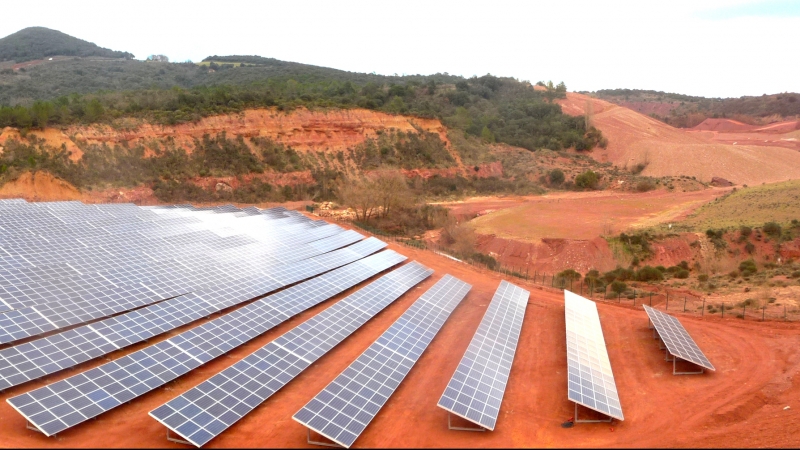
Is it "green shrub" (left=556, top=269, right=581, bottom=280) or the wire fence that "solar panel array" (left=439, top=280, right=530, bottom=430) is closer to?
the wire fence

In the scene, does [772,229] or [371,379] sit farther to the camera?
[772,229]

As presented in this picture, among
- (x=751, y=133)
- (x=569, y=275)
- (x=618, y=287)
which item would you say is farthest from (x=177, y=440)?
(x=751, y=133)

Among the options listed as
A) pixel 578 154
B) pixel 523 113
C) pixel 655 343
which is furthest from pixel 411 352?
pixel 523 113

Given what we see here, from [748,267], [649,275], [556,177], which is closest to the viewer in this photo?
[748,267]

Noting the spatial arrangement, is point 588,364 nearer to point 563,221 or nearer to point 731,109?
point 563,221

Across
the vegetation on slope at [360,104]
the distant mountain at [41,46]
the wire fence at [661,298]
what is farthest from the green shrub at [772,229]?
the distant mountain at [41,46]

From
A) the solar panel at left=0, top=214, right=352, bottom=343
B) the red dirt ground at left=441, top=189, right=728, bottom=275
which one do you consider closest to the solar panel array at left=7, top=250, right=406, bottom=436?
the solar panel at left=0, top=214, right=352, bottom=343
